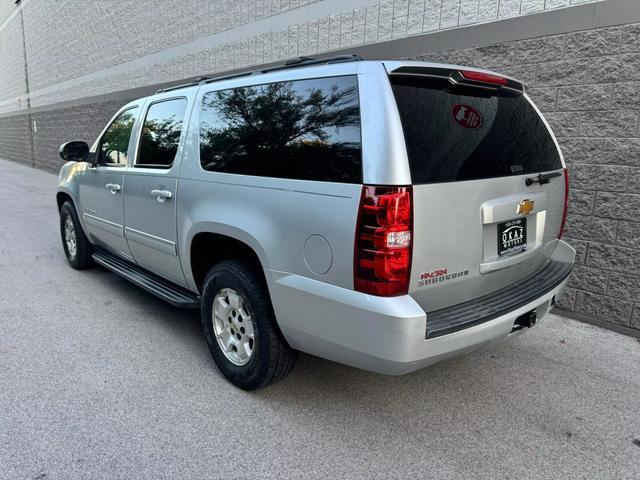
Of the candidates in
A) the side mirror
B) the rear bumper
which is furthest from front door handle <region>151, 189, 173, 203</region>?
the side mirror

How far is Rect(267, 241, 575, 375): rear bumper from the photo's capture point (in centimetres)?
229

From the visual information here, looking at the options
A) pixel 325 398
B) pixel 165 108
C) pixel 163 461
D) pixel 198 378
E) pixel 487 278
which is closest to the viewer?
pixel 163 461

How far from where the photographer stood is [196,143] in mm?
3494

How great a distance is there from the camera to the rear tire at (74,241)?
221 inches

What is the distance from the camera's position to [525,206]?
2.86 m

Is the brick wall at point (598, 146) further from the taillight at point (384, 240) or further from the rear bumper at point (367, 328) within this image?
the taillight at point (384, 240)

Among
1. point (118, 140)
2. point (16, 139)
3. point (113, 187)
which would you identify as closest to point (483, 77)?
point (113, 187)

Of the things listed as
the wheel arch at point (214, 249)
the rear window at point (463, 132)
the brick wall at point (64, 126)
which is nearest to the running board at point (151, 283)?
the wheel arch at point (214, 249)

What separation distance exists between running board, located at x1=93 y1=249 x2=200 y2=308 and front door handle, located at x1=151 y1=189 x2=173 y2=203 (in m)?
0.74

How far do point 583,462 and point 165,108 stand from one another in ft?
12.5

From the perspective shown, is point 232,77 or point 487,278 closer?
point 487,278

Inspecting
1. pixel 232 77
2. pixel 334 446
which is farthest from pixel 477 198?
pixel 232 77

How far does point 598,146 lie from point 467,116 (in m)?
2.35

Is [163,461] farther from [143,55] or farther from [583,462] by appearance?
[143,55]
